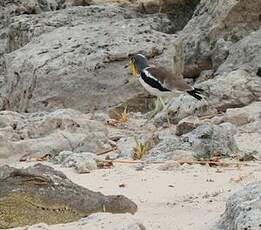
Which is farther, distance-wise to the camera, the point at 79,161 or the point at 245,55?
the point at 245,55

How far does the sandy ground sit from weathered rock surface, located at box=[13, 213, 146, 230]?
140 millimetres

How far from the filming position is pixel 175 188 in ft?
18.0

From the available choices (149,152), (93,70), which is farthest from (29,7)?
(149,152)

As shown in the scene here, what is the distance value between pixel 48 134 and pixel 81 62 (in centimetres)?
295

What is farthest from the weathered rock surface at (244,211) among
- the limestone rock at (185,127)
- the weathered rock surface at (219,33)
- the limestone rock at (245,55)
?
the weathered rock surface at (219,33)

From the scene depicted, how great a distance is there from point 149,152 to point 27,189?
7.75ft

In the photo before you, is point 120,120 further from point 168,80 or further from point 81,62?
point 81,62

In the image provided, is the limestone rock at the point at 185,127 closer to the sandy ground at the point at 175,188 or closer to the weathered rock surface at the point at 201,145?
the weathered rock surface at the point at 201,145

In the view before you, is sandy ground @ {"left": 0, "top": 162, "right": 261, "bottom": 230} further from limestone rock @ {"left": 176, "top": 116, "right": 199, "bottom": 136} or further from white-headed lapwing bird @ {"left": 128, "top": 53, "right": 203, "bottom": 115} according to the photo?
white-headed lapwing bird @ {"left": 128, "top": 53, "right": 203, "bottom": 115}

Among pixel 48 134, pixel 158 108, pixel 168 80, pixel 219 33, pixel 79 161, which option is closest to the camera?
pixel 79 161

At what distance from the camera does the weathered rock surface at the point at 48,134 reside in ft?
25.3

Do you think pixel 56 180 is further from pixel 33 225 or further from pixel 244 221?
pixel 244 221

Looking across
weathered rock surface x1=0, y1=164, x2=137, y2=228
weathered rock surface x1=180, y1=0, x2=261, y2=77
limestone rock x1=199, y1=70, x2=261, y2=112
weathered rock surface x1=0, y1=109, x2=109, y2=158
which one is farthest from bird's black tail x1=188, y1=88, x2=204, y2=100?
weathered rock surface x1=0, y1=164, x2=137, y2=228

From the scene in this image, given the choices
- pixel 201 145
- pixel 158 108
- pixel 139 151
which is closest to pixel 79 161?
pixel 139 151
